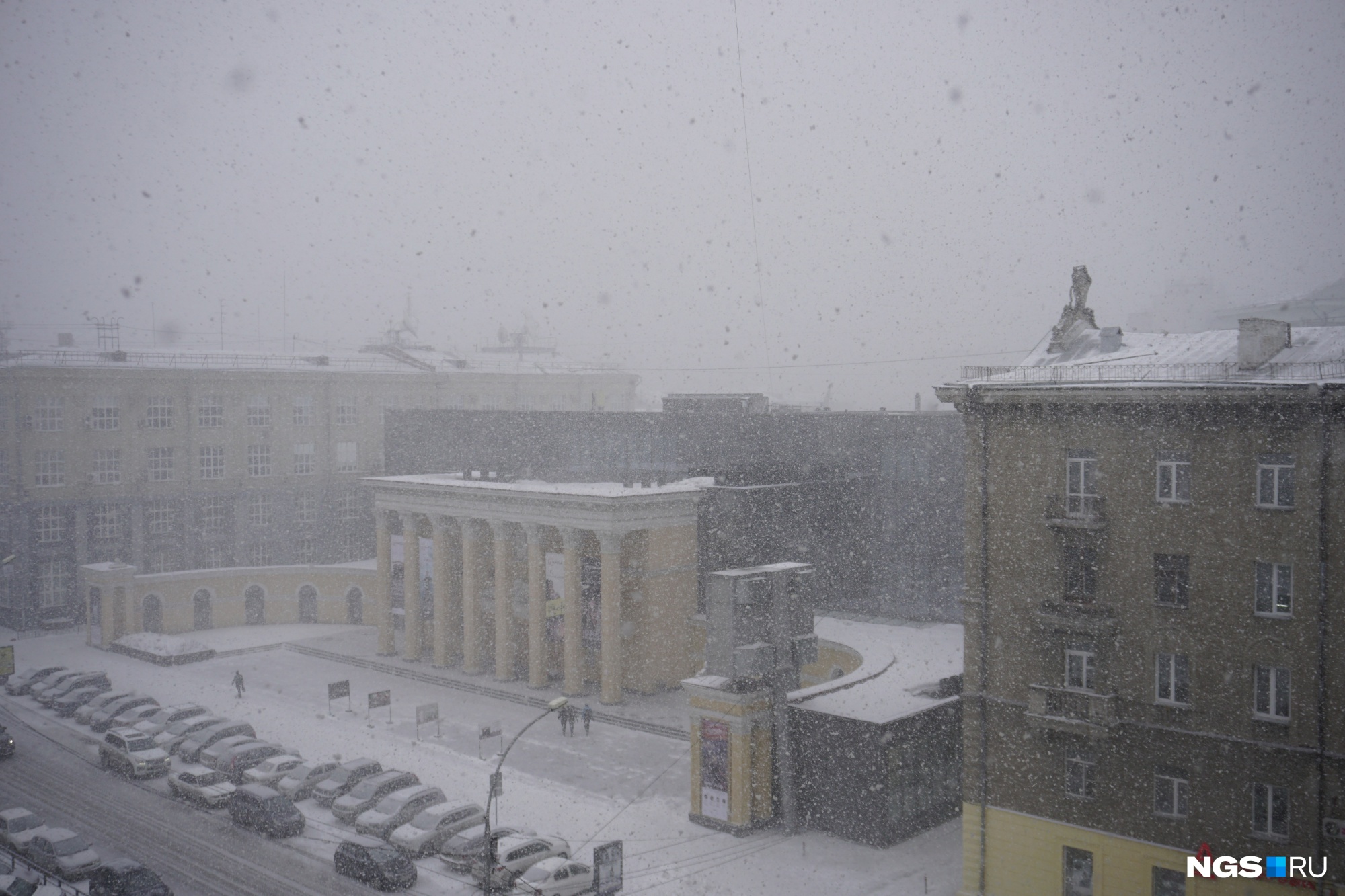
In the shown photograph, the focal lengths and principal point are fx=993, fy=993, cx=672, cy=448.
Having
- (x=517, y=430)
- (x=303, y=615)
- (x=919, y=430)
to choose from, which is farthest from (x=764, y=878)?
(x=303, y=615)

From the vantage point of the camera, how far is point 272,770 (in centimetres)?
3212

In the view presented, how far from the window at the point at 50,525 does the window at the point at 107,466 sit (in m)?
2.79

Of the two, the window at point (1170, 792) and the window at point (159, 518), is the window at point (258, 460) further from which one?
the window at point (1170, 792)

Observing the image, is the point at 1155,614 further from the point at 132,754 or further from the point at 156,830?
the point at 132,754

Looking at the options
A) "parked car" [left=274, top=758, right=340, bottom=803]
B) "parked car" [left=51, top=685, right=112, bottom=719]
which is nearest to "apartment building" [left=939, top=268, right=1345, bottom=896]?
"parked car" [left=274, top=758, right=340, bottom=803]

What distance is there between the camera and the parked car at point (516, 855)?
2406 cm

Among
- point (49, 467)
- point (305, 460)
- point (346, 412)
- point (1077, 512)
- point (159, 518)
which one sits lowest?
point (159, 518)

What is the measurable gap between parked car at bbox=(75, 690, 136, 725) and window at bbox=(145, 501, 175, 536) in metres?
20.9

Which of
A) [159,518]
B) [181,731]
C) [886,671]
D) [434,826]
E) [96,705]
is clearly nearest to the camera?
[434,826]

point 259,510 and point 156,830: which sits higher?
point 259,510

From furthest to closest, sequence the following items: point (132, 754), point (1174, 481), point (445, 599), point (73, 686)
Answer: point (445, 599)
point (73, 686)
point (132, 754)
point (1174, 481)

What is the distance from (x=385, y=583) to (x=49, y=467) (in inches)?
899

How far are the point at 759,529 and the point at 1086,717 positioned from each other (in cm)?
2176

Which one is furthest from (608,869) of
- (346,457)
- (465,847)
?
(346,457)
